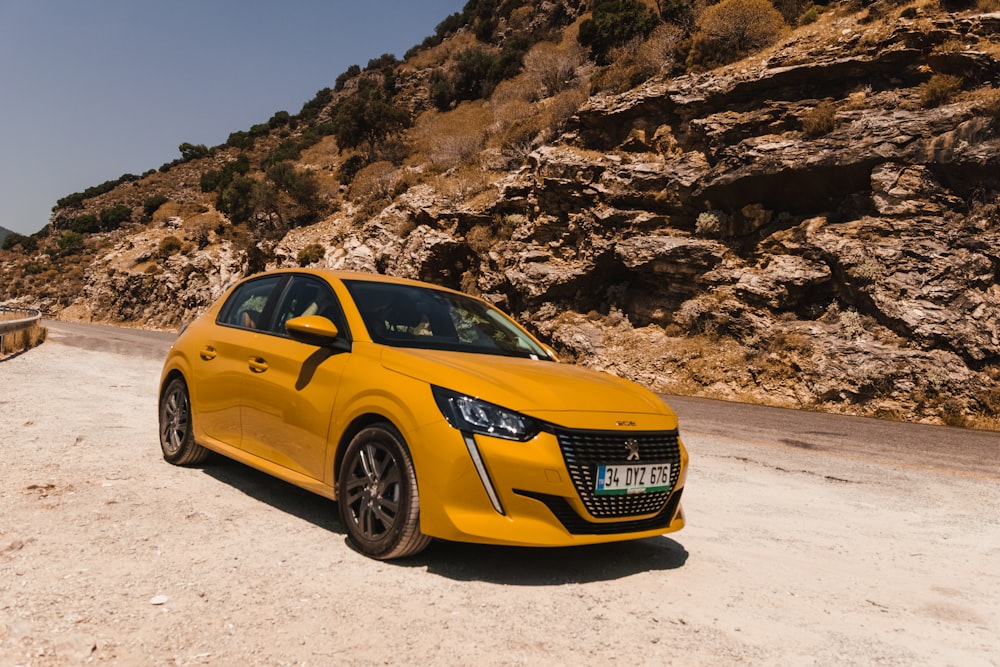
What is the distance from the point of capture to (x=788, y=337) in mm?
16438

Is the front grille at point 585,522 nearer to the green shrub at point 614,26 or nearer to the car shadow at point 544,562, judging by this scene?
the car shadow at point 544,562

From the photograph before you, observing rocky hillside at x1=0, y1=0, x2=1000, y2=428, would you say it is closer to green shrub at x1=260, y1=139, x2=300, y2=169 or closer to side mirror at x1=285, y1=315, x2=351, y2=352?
side mirror at x1=285, y1=315, x2=351, y2=352

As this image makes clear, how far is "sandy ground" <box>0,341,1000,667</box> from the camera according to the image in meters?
2.72

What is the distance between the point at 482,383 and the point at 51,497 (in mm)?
3061

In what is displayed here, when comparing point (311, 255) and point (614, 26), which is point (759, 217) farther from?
point (311, 255)

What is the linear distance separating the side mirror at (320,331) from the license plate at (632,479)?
5.53 feet

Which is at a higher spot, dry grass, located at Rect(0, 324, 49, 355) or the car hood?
the car hood

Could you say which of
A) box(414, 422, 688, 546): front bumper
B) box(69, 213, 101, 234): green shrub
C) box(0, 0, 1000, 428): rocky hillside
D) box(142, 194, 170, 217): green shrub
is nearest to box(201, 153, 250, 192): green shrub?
box(142, 194, 170, 217): green shrub

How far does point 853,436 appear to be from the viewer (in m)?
10.1

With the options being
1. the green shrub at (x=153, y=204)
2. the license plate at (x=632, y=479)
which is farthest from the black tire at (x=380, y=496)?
the green shrub at (x=153, y=204)

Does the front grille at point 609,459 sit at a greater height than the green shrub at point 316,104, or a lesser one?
lesser

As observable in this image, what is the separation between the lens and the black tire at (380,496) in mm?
3516

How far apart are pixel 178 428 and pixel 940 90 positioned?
17937mm

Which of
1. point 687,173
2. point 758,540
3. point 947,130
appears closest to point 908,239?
point 947,130
